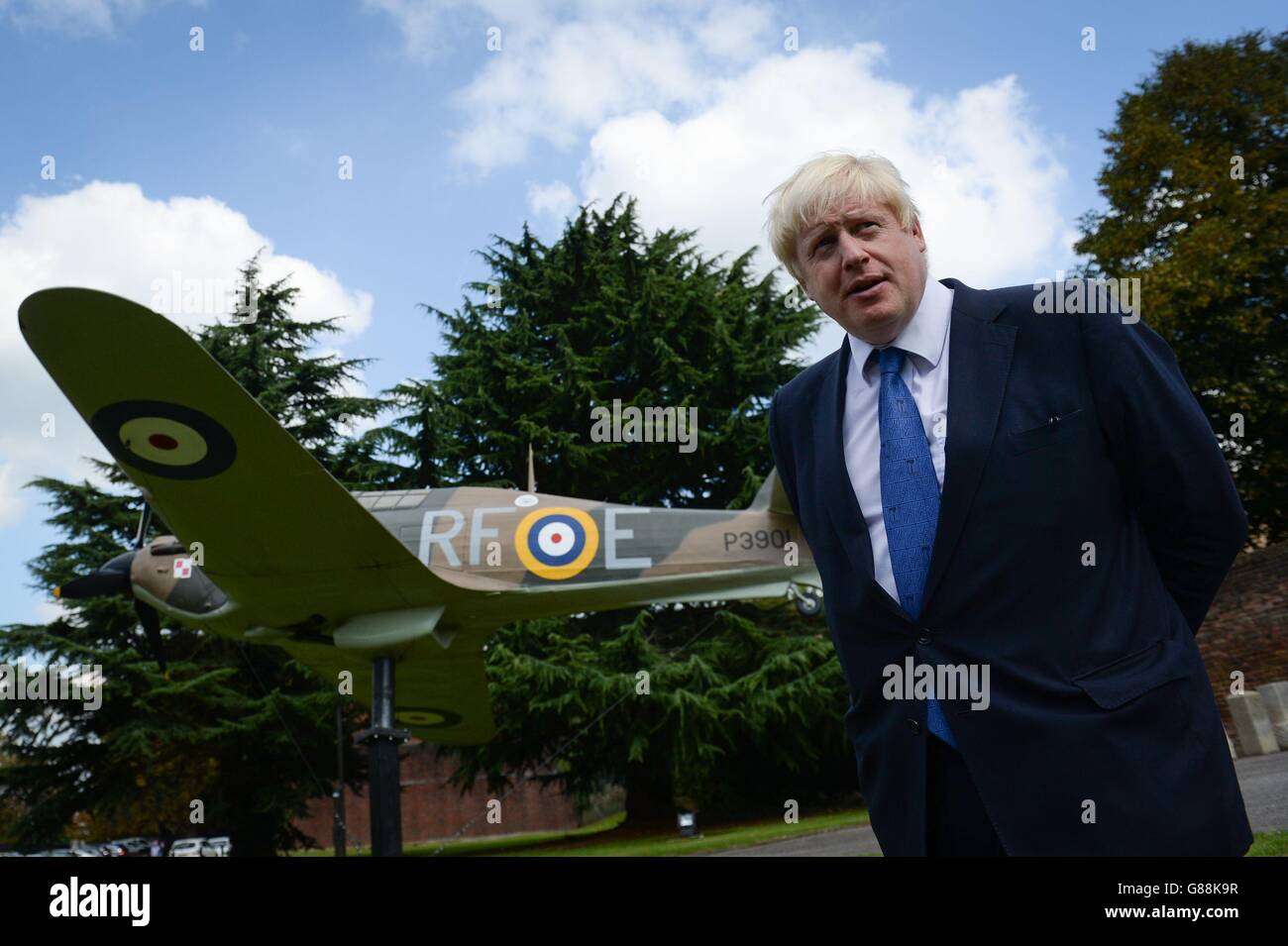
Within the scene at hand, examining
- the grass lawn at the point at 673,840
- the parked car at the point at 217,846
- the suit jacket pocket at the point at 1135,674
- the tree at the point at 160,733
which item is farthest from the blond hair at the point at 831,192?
the parked car at the point at 217,846

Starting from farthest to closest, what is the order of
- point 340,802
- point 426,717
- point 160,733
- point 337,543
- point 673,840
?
point 160,733 < point 673,840 < point 340,802 < point 426,717 < point 337,543

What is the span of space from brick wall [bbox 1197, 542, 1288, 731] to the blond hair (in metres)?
16.2

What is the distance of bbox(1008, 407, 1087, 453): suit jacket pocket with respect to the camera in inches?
69.9

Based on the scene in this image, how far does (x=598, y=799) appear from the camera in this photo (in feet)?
122

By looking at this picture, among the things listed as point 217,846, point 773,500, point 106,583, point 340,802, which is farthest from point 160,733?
point 773,500

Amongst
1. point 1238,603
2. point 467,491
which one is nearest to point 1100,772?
point 467,491

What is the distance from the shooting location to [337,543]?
7734 millimetres

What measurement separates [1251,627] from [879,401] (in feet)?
57.1

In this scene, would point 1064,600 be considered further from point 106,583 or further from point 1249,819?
point 106,583

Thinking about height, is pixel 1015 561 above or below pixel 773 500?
below

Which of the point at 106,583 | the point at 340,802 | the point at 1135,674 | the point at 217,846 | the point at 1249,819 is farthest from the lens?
the point at 217,846

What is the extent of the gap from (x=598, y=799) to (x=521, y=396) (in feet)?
72.3

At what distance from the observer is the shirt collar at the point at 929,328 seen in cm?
204

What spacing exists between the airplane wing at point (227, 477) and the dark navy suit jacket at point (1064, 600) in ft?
18.7
